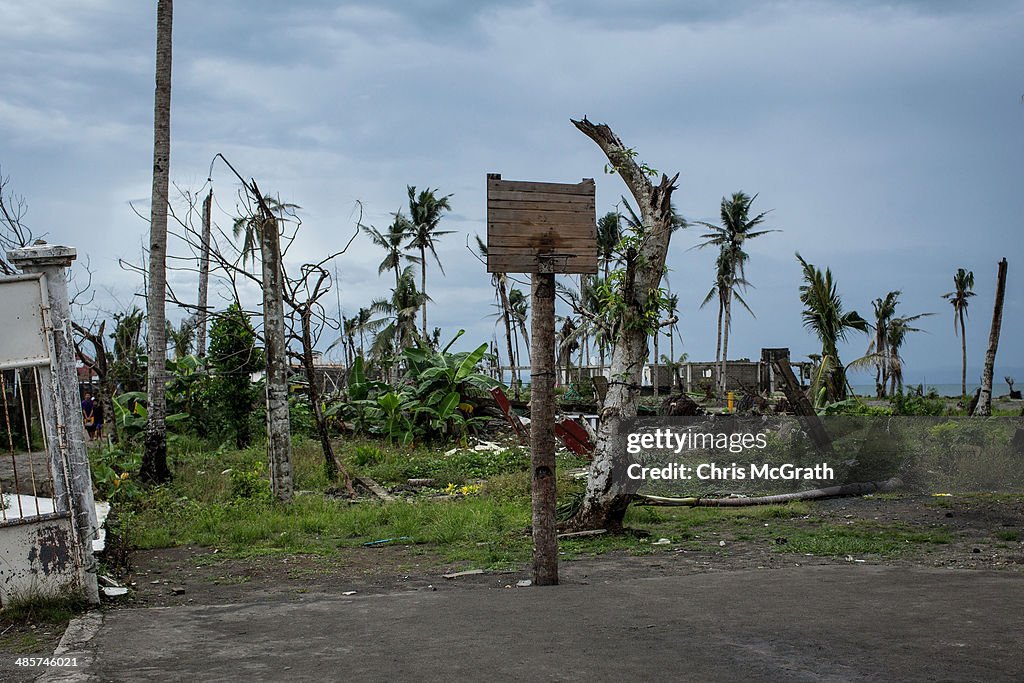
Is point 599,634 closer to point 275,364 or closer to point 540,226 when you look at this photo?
point 540,226

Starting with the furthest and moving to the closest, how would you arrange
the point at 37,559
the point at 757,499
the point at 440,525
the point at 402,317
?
the point at 402,317, the point at 757,499, the point at 440,525, the point at 37,559

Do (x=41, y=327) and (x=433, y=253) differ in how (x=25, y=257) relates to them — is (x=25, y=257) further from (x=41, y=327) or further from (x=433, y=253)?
(x=433, y=253)

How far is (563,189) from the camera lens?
329 inches

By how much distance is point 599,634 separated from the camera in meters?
5.97

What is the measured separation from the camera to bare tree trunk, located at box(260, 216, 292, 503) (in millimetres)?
13414

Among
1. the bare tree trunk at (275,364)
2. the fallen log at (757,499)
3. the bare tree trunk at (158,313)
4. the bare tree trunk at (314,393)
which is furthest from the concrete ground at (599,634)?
the bare tree trunk at (158,313)

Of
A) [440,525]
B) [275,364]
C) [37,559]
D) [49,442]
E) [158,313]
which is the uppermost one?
[158,313]

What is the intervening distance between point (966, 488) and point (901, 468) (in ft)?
3.57

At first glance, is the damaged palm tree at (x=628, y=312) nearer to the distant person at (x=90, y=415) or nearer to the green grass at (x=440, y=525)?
the green grass at (x=440, y=525)

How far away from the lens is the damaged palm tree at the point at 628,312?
10.7m

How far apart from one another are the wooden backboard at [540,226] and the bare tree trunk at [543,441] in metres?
0.21

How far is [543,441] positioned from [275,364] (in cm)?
649

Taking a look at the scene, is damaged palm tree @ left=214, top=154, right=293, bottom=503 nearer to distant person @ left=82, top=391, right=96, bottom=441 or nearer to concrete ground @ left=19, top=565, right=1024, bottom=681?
concrete ground @ left=19, top=565, right=1024, bottom=681

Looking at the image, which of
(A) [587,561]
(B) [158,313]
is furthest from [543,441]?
(B) [158,313]
